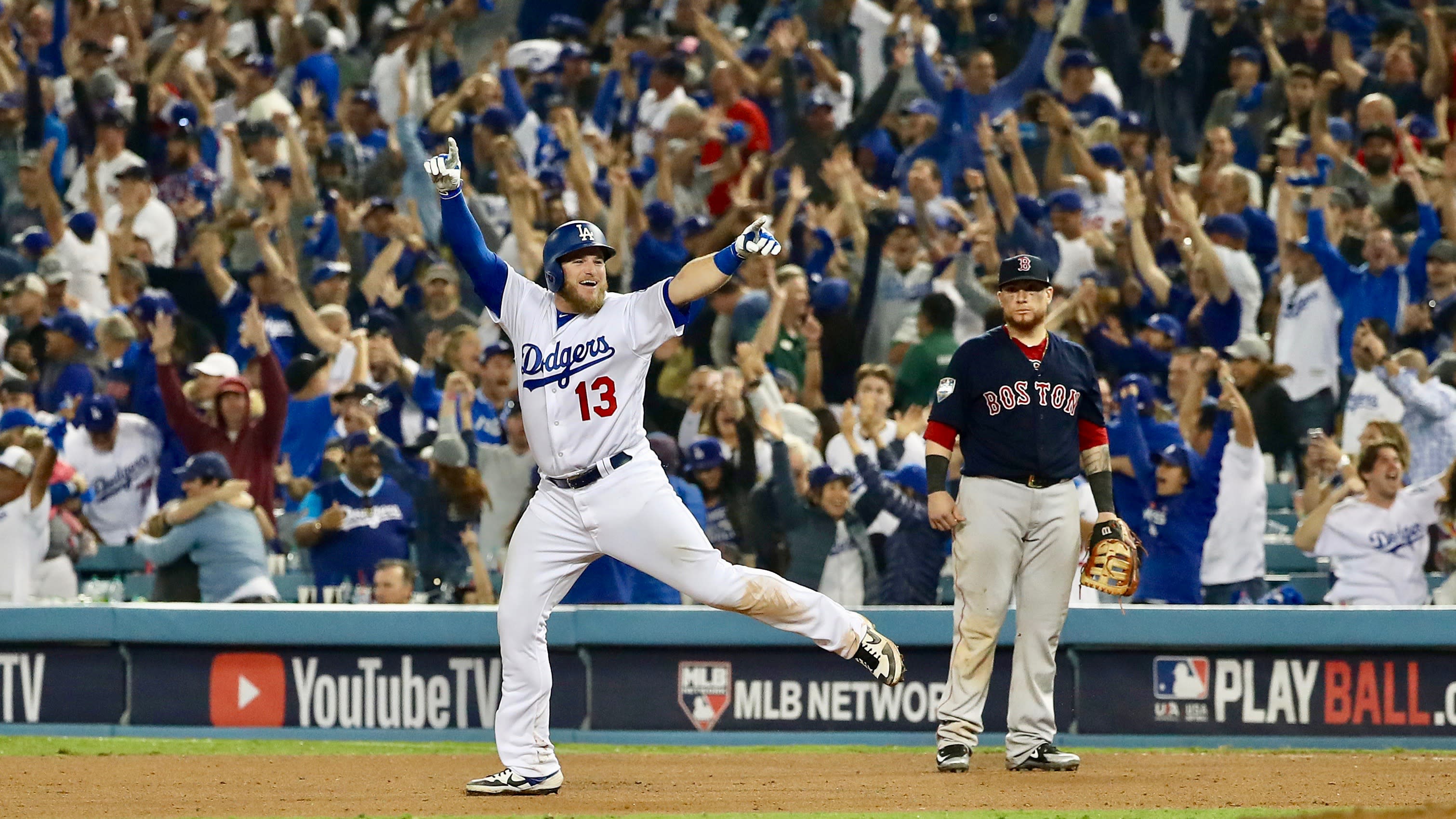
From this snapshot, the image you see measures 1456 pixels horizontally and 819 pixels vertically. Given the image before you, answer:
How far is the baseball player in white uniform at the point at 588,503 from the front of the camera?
684 centimetres

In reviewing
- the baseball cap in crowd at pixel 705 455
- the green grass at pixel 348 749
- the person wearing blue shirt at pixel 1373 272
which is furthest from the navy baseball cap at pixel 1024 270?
the person wearing blue shirt at pixel 1373 272

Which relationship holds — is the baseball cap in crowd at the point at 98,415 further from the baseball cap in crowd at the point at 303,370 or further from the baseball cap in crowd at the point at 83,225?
the baseball cap in crowd at the point at 83,225

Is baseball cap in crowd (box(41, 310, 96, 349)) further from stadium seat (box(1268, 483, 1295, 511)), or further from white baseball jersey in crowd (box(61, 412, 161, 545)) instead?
stadium seat (box(1268, 483, 1295, 511))

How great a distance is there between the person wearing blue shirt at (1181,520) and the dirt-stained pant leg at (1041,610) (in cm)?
268

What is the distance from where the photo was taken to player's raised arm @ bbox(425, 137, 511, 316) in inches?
275

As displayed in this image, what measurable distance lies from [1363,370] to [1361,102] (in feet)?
10.4

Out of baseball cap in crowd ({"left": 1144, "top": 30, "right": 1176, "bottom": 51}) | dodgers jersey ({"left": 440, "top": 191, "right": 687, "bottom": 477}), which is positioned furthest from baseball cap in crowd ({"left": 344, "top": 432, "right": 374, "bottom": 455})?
baseball cap in crowd ({"left": 1144, "top": 30, "right": 1176, "bottom": 51})

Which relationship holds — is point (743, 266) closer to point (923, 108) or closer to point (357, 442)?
point (923, 108)

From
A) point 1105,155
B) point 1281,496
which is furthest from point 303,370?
point 1281,496

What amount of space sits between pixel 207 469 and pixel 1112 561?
5.10 meters

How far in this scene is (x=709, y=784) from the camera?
7.34 metres

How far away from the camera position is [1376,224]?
474 inches

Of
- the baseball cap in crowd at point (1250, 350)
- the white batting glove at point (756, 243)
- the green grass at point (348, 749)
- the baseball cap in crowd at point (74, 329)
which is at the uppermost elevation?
the baseball cap in crowd at point (74, 329)

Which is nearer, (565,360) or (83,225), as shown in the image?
(565,360)
